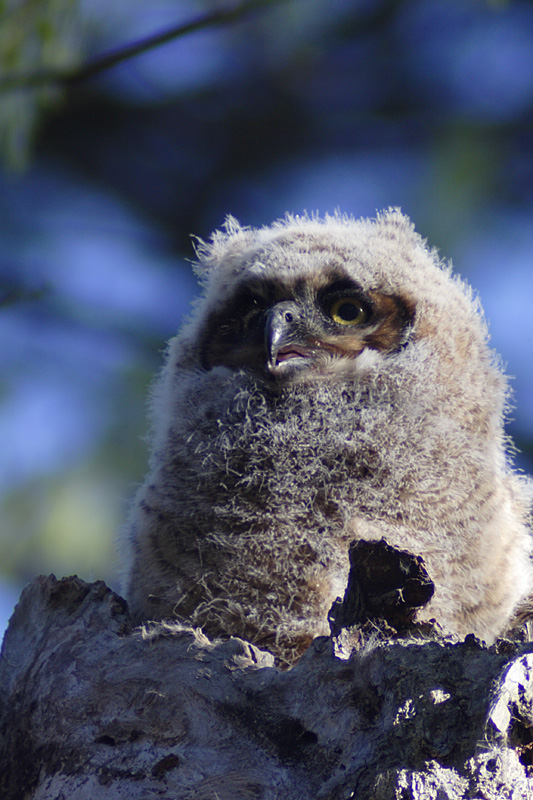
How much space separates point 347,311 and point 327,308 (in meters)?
0.06

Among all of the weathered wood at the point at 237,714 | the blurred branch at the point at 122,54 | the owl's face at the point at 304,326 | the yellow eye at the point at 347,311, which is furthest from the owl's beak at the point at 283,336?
the blurred branch at the point at 122,54

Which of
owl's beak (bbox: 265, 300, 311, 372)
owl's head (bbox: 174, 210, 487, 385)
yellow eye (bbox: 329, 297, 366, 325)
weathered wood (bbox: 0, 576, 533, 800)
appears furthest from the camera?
yellow eye (bbox: 329, 297, 366, 325)

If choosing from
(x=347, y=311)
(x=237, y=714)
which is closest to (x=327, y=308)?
(x=347, y=311)

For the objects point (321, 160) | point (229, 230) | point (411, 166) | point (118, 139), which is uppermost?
point (118, 139)

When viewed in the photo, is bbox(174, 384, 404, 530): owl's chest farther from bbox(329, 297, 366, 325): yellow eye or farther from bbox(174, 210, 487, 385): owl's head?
bbox(329, 297, 366, 325): yellow eye

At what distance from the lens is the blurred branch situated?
8.62 ft

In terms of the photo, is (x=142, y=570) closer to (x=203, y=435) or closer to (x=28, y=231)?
(x=203, y=435)

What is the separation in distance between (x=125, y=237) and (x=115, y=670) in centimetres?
464

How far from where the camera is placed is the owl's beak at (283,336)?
2.40m

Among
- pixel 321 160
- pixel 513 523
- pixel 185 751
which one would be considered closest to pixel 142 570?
pixel 185 751

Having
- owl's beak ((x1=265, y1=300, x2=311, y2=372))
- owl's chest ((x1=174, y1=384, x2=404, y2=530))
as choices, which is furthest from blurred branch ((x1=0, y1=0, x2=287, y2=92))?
owl's chest ((x1=174, y1=384, x2=404, y2=530))

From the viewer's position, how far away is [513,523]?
2641 mm

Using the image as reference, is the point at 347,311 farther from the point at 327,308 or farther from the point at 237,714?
the point at 237,714

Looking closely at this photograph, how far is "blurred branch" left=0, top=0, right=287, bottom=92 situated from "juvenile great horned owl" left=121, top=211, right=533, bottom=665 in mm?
751
